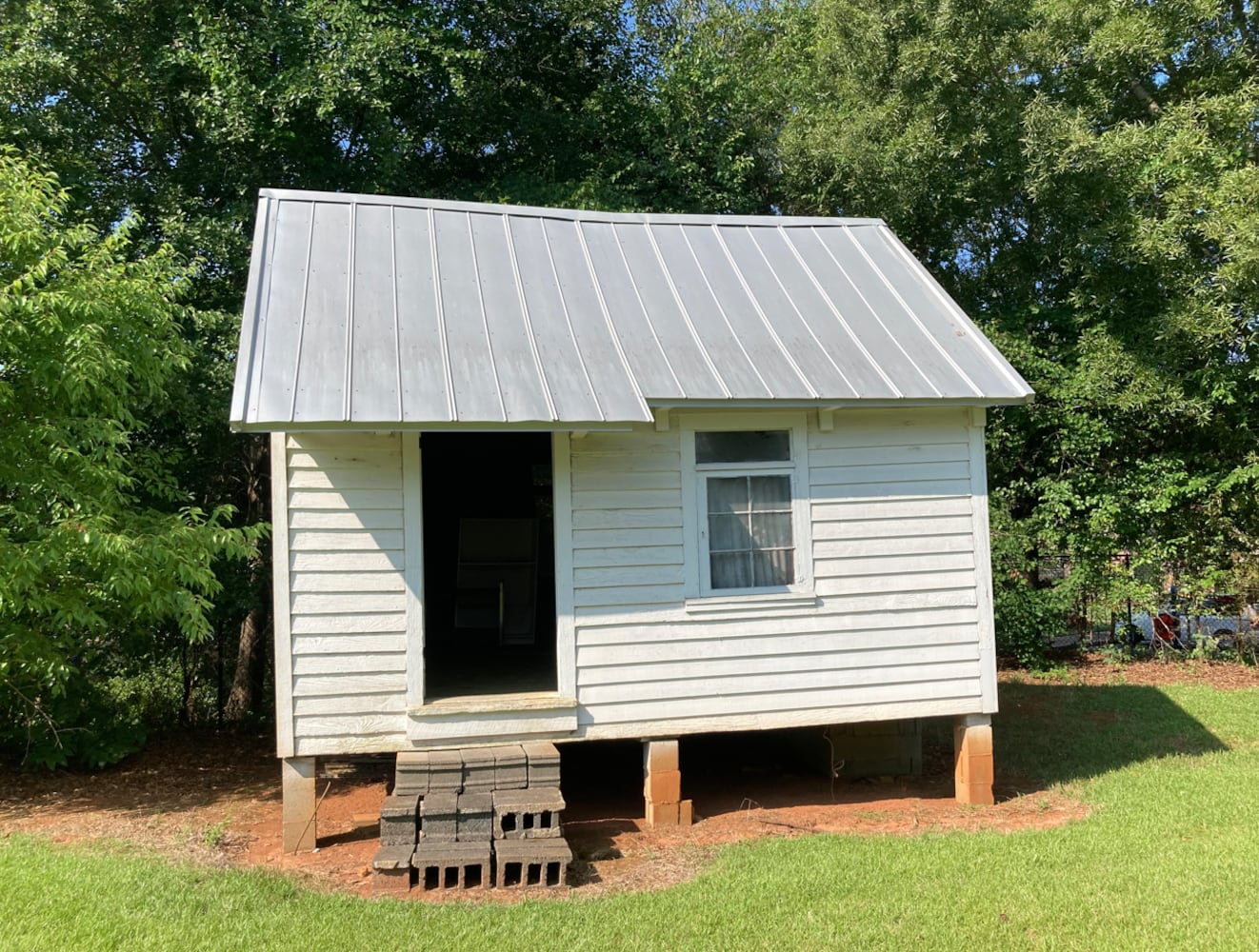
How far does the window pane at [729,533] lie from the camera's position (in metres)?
7.27

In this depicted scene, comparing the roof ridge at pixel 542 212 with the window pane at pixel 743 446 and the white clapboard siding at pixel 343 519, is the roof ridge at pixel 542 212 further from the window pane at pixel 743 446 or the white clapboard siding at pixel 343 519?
the white clapboard siding at pixel 343 519

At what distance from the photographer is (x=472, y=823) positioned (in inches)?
242

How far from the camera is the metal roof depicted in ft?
21.1

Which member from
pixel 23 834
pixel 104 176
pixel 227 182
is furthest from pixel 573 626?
pixel 104 176

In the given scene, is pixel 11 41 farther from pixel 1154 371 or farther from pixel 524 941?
pixel 1154 371

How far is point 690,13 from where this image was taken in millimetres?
23016

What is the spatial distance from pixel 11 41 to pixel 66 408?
618cm

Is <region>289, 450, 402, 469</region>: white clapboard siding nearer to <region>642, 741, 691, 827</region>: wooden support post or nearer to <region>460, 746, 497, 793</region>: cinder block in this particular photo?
<region>460, 746, 497, 793</region>: cinder block

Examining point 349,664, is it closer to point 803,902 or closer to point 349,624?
point 349,624

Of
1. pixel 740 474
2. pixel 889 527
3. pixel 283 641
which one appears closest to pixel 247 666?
pixel 283 641

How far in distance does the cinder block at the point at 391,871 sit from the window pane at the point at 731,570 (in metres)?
2.88

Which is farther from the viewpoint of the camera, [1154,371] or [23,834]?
[1154,371]

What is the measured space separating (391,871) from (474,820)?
0.58 m

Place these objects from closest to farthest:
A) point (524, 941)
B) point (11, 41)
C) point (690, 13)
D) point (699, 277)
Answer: point (524, 941) → point (699, 277) → point (11, 41) → point (690, 13)
